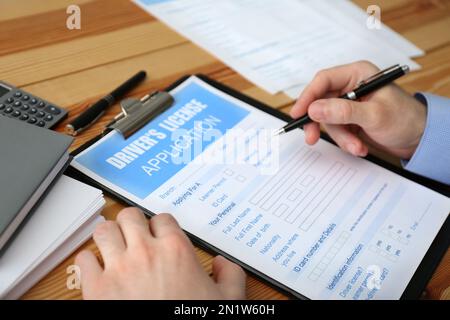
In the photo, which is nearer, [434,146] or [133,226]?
[133,226]

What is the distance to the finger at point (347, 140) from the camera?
0.69 meters

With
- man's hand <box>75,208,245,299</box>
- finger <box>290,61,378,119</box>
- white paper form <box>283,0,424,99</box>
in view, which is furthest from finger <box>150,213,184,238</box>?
white paper form <box>283,0,424,99</box>

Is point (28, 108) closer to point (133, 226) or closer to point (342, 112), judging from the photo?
point (133, 226)

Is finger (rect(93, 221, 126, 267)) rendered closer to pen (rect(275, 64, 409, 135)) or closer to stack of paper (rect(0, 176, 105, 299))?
stack of paper (rect(0, 176, 105, 299))

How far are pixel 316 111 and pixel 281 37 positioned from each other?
1.01ft

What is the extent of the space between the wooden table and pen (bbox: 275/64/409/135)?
0.08 meters

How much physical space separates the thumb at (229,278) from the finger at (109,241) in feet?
0.34

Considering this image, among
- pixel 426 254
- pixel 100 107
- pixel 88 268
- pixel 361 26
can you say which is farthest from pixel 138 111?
pixel 361 26

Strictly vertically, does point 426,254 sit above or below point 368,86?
below

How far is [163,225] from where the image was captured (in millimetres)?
527

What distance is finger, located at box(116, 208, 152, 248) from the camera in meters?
0.51

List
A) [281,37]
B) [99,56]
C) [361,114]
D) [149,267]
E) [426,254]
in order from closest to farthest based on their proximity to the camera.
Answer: [149,267] < [426,254] < [361,114] < [99,56] < [281,37]

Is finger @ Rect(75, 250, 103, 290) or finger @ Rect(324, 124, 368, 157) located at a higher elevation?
finger @ Rect(324, 124, 368, 157)

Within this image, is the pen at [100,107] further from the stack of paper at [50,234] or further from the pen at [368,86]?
the pen at [368,86]
